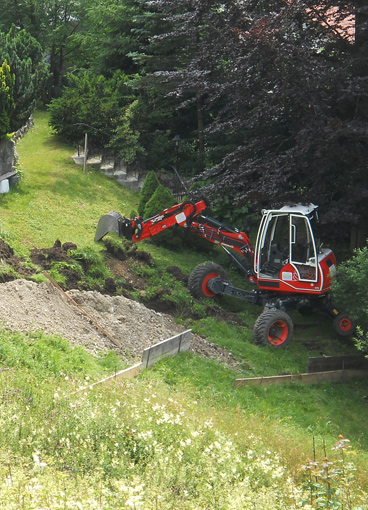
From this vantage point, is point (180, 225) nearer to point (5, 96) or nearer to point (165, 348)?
point (165, 348)

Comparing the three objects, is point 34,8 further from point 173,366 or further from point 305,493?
point 305,493

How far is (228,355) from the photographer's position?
47.5 feet

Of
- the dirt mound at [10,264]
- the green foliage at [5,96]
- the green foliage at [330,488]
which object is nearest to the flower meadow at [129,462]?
the green foliage at [330,488]

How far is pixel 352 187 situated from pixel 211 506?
12.1m

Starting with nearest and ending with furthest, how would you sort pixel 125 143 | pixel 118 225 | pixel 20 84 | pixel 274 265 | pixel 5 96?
pixel 274 265 < pixel 118 225 < pixel 5 96 < pixel 20 84 < pixel 125 143

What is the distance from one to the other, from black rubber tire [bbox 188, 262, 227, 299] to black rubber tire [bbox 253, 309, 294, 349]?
6.06 ft

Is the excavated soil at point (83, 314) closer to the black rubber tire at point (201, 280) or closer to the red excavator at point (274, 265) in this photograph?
the black rubber tire at point (201, 280)

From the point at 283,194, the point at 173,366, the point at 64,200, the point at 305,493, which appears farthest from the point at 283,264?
the point at 305,493

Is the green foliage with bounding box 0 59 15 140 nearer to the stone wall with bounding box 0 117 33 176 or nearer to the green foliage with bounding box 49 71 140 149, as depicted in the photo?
the stone wall with bounding box 0 117 33 176

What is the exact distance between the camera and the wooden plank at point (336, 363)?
1440cm

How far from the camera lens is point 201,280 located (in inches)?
662

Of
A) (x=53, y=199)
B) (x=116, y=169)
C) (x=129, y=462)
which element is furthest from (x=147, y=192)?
(x=129, y=462)

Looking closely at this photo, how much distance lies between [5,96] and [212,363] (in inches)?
404

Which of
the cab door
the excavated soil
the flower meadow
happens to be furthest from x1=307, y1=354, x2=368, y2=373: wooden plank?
the flower meadow
